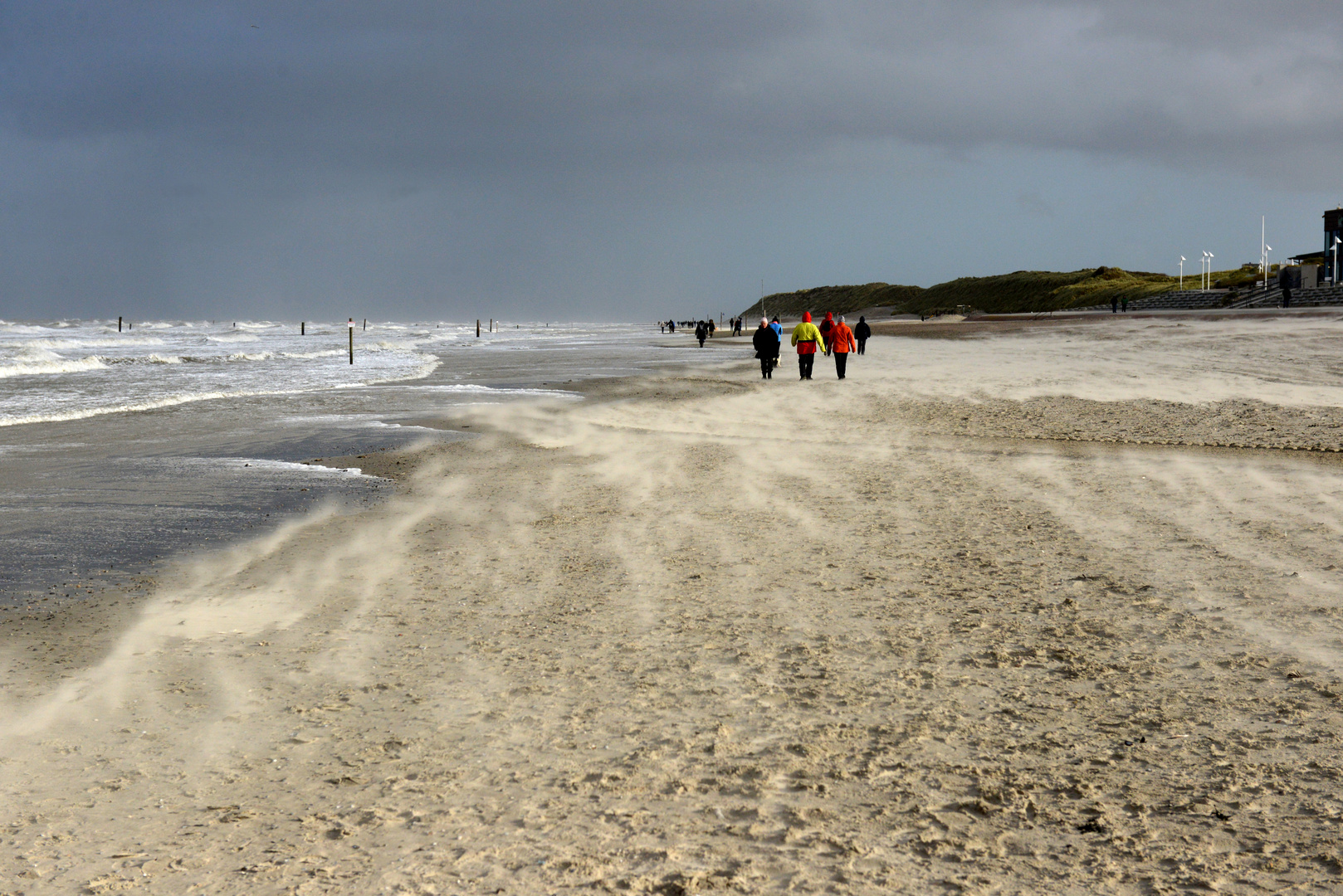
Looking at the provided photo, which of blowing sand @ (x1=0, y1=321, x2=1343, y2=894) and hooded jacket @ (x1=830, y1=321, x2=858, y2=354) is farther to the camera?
hooded jacket @ (x1=830, y1=321, x2=858, y2=354)

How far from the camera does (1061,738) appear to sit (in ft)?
12.3

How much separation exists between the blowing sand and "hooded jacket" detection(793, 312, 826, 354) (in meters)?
13.4

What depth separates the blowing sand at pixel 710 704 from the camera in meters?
2.98

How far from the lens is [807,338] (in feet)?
71.8

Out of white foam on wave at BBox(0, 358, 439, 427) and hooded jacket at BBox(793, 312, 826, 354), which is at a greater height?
hooded jacket at BBox(793, 312, 826, 354)

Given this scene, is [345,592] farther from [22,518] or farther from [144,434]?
[144,434]

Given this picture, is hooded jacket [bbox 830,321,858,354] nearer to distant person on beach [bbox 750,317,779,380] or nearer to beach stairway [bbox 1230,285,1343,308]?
distant person on beach [bbox 750,317,779,380]

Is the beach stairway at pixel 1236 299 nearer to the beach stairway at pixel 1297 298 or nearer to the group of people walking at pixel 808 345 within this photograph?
the beach stairway at pixel 1297 298

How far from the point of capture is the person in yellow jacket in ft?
71.3

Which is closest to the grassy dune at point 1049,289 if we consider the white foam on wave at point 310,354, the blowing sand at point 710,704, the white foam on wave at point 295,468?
the white foam on wave at point 310,354

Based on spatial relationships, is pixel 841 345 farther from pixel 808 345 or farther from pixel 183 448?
pixel 183 448

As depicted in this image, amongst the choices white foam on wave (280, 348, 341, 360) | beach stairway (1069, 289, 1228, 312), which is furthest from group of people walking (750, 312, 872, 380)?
beach stairway (1069, 289, 1228, 312)

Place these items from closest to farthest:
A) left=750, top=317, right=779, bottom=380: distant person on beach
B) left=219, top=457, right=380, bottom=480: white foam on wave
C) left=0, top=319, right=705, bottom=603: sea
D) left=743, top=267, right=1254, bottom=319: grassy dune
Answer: left=0, top=319, right=705, bottom=603: sea < left=219, top=457, right=380, bottom=480: white foam on wave < left=750, top=317, right=779, bottom=380: distant person on beach < left=743, top=267, right=1254, bottom=319: grassy dune

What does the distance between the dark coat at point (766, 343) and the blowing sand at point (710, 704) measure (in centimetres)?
1541
